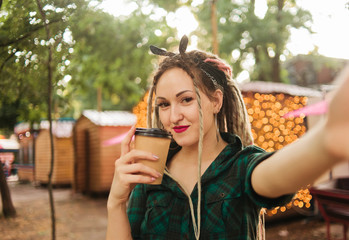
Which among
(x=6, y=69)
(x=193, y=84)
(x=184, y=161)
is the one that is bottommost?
(x=184, y=161)

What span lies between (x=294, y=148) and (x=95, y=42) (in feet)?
43.2

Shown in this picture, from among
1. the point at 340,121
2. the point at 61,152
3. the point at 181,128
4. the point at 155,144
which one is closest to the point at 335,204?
the point at 181,128

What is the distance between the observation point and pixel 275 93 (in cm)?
694

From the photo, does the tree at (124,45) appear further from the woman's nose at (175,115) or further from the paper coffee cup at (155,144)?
the paper coffee cup at (155,144)

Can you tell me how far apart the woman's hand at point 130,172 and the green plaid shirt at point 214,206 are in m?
0.23

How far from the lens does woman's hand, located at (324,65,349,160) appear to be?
66cm

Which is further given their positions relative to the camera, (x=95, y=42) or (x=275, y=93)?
(x=95, y=42)

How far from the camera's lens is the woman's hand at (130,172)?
3.80ft

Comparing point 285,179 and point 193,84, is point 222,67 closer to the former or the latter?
point 193,84

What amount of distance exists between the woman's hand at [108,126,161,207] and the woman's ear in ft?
1.54

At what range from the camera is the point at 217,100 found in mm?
1505

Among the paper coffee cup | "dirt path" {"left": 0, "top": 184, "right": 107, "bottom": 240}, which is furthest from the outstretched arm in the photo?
"dirt path" {"left": 0, "top": 184, "right": 107, "bottom": 240}

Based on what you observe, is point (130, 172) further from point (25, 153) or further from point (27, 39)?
point (25, 153)

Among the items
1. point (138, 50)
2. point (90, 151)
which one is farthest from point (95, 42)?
point (90, 151)
